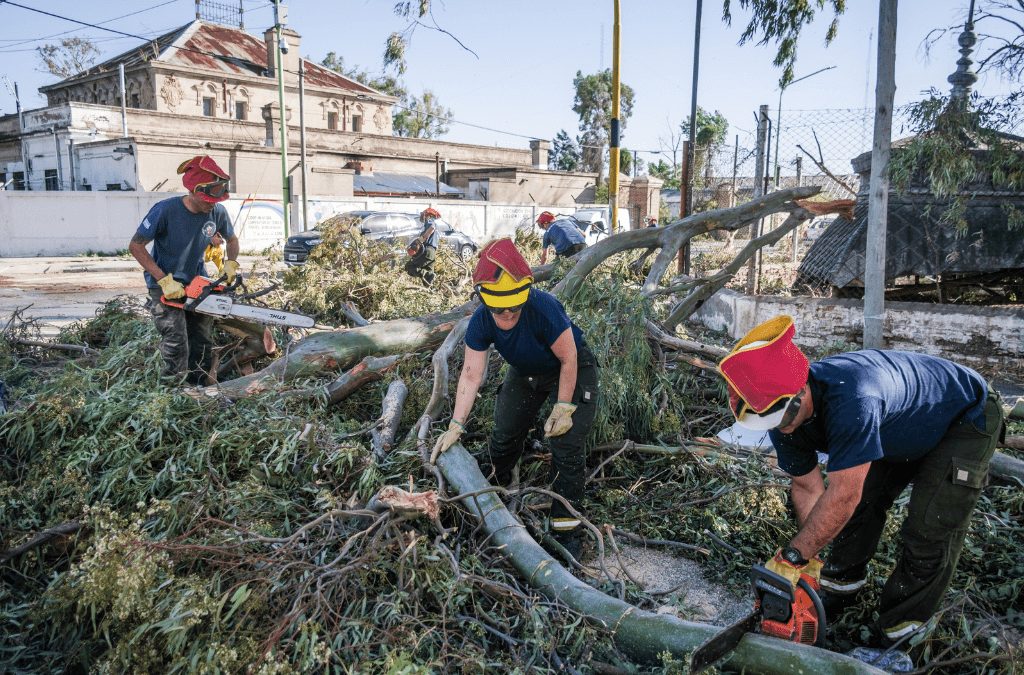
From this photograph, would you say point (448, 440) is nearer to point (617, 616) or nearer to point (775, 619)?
point (617, 616)

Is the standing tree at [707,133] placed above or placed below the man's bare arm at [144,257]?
above

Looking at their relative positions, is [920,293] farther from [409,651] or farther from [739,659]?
[409,651]

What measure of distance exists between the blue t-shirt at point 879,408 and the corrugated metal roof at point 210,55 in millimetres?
32418

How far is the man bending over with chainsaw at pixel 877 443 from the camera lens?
2359 millimetres

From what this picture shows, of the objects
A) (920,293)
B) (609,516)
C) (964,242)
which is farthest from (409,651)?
(920,293)

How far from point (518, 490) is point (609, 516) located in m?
0.59

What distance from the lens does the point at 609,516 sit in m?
3.85

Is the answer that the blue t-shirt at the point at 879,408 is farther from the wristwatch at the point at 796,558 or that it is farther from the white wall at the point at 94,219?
the white wall at the point at 94,219

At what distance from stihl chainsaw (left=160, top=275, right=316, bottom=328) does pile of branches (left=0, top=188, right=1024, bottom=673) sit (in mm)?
221

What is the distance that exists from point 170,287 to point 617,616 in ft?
11.2

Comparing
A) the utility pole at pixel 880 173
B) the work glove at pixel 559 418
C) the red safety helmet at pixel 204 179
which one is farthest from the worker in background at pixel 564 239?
the work glove at pixel 559 418

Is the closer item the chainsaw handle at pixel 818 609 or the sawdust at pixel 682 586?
the chainsaw handle at pixel 818 609

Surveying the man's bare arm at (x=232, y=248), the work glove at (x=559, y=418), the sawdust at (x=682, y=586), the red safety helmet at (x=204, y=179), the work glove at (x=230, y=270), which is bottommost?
the sawdust at (x=682, y=586)

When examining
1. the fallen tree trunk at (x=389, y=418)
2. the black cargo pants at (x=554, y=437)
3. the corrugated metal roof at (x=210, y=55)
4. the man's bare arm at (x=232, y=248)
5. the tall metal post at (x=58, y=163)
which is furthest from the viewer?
the corrugated metal roof at (x=210, y=55)
